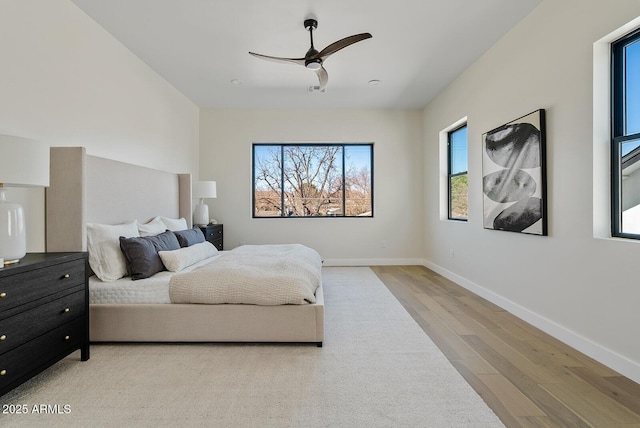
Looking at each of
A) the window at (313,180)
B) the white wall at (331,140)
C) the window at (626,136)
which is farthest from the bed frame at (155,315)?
the window at (313,180)

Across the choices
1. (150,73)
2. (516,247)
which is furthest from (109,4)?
(516,247)

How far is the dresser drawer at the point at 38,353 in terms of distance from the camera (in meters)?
1.64

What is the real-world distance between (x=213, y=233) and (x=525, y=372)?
13.8 feet

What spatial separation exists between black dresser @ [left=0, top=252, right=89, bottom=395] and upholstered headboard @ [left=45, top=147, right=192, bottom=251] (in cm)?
43

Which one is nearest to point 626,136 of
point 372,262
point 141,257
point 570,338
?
point 570,338

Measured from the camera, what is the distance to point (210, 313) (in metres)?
2.46

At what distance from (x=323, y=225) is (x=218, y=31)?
3.47 metres

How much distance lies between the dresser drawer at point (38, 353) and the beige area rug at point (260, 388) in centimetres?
17

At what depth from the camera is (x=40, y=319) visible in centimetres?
184

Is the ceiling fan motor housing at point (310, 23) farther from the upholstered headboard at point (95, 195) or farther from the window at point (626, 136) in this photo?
the window at point (626, 136)

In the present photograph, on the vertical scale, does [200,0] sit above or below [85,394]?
above

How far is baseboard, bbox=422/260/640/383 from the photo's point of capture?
6.58ft

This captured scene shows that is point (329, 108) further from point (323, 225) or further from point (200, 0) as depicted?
point (200, 0)

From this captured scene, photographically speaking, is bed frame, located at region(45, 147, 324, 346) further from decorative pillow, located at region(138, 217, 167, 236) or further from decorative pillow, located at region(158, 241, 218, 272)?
decorative pillow, located at region(138, 217, 167, 236)
